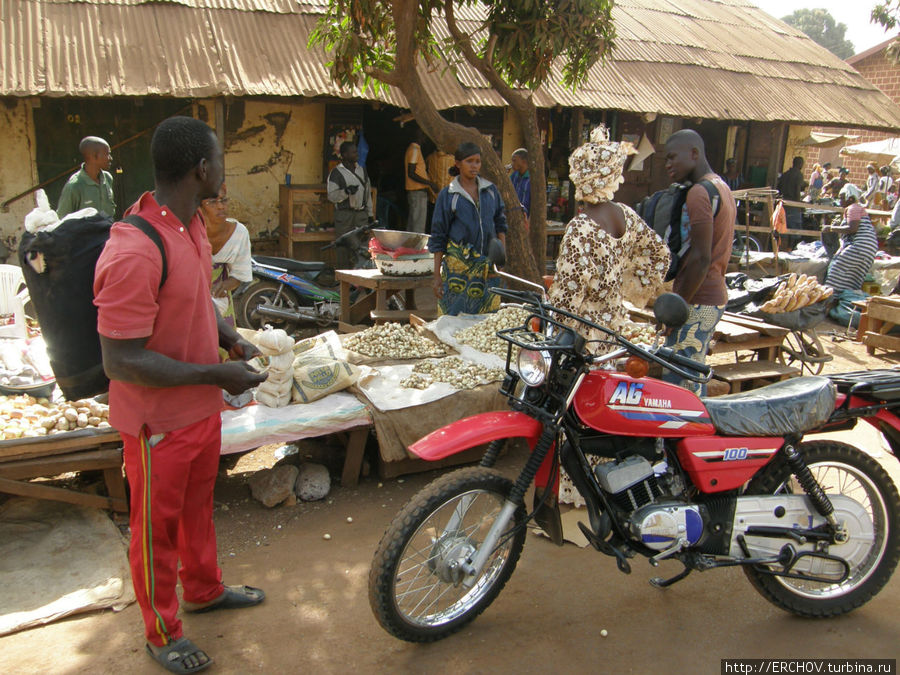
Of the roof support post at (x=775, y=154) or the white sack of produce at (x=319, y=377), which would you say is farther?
the roof support post at (x=775, y=154)

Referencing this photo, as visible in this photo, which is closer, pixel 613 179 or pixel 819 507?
pixel 819 507

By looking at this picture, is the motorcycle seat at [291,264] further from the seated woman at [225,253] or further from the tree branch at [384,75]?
the seated woman at [225,253]

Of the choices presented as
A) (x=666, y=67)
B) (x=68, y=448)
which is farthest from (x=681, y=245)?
(x=666, y=67)

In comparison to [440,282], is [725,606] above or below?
below

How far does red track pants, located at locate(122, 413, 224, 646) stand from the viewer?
8.43ft

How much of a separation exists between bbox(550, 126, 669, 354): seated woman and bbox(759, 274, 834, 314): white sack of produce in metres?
2.96

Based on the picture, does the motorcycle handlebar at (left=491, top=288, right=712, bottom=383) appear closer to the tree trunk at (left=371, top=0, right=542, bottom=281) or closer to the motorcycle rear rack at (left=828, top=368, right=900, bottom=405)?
the motorcycle rear rack at (left=828, top=368, right=900, bottom=405)

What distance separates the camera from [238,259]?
4668mm

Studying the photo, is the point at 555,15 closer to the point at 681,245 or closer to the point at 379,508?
the point at 681,245

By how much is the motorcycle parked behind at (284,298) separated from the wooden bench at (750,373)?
4.40 m

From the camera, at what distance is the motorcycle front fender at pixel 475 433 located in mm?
2623

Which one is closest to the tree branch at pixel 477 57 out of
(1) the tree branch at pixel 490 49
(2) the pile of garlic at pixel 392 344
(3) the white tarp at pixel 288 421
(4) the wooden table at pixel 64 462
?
(1) the tree branch at pixel 490 49

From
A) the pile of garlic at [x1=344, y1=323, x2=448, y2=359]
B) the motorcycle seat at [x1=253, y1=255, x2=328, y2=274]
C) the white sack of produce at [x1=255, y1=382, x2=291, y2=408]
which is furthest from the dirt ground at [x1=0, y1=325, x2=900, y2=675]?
the motorcycle seat at [x1=253, y1=255, x2=328, y2=274]

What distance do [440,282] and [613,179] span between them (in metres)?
2.50
